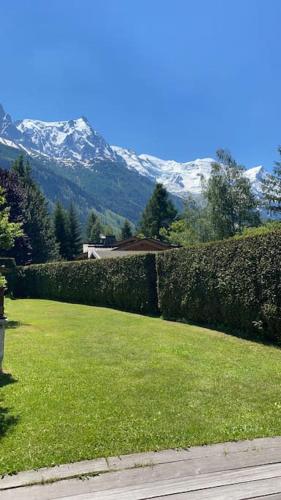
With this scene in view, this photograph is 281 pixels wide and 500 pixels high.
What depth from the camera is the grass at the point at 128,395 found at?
442 centimetres

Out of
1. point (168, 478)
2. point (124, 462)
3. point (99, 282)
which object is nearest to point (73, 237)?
point (99, 282)

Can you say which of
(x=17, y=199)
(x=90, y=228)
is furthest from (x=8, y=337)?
(x=90, y=228)

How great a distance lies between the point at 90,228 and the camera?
9769 cm

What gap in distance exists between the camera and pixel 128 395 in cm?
610

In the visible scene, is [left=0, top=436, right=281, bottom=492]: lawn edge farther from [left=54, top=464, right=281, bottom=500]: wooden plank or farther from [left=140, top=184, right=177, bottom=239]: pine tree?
[left=140, top=184, right=177, bottom=239]: pine tree

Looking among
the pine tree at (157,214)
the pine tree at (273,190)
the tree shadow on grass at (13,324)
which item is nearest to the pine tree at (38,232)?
the pine tree at (157,214)

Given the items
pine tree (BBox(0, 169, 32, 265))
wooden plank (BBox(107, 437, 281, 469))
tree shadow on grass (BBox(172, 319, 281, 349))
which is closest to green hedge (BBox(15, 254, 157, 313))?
tree shadow on grass (BBox(172, 319, 281, 349))

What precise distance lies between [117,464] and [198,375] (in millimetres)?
3684

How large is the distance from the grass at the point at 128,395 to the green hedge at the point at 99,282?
7.42m

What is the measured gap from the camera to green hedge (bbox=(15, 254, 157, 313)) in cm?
1900

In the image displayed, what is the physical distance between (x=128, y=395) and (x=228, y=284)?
7412 millimetres

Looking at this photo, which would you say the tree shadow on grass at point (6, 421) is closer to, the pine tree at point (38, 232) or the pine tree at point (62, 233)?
the pine tree at point (38, 232)

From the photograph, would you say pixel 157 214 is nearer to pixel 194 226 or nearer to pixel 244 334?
pixel 194 226

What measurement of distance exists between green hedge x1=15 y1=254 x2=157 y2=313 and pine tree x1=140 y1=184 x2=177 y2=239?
37173 millimetres
